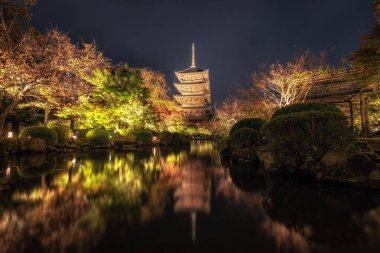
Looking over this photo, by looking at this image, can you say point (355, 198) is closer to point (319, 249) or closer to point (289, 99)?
point (319, 249)

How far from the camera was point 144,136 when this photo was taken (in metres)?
24.2

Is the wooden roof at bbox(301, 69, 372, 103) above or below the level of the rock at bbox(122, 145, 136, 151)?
above

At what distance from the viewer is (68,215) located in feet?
12.1

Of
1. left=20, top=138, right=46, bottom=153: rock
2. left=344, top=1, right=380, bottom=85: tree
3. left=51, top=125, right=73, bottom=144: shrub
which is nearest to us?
left=344, top=1, right=380, bottom=85: tree

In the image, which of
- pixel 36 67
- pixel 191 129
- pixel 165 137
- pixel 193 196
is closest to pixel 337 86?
pixel 193 196

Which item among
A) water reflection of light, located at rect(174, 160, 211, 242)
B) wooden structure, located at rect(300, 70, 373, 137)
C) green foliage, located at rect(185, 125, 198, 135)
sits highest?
wooden structure, located at rect(300, 70, 373, 137)

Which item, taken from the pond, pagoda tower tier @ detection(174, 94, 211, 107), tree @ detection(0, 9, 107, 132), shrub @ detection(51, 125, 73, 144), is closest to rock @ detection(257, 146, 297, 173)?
the pond

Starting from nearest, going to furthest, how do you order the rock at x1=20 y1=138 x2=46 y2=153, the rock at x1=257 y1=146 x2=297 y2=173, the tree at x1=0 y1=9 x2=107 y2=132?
the rock at x1=257 y1=146 x2=297 y2=173, the tree at x1=0 y1=9 x2=107 y2=132, the rock at x1=20 y1=138 x2=46 y2=153

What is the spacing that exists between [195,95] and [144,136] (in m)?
25.2

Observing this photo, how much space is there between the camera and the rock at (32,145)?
1328 cm

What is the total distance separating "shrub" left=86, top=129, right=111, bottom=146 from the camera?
1888 centimetres

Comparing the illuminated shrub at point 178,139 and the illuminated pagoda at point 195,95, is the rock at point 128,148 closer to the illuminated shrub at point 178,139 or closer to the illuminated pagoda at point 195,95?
the illuminated shrub at point 178,139

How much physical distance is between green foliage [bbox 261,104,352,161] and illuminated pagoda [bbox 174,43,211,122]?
38689 mm

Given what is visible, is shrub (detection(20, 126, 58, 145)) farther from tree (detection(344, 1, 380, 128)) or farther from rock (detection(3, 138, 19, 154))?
tree (detection(344, 1, 380, 128))
